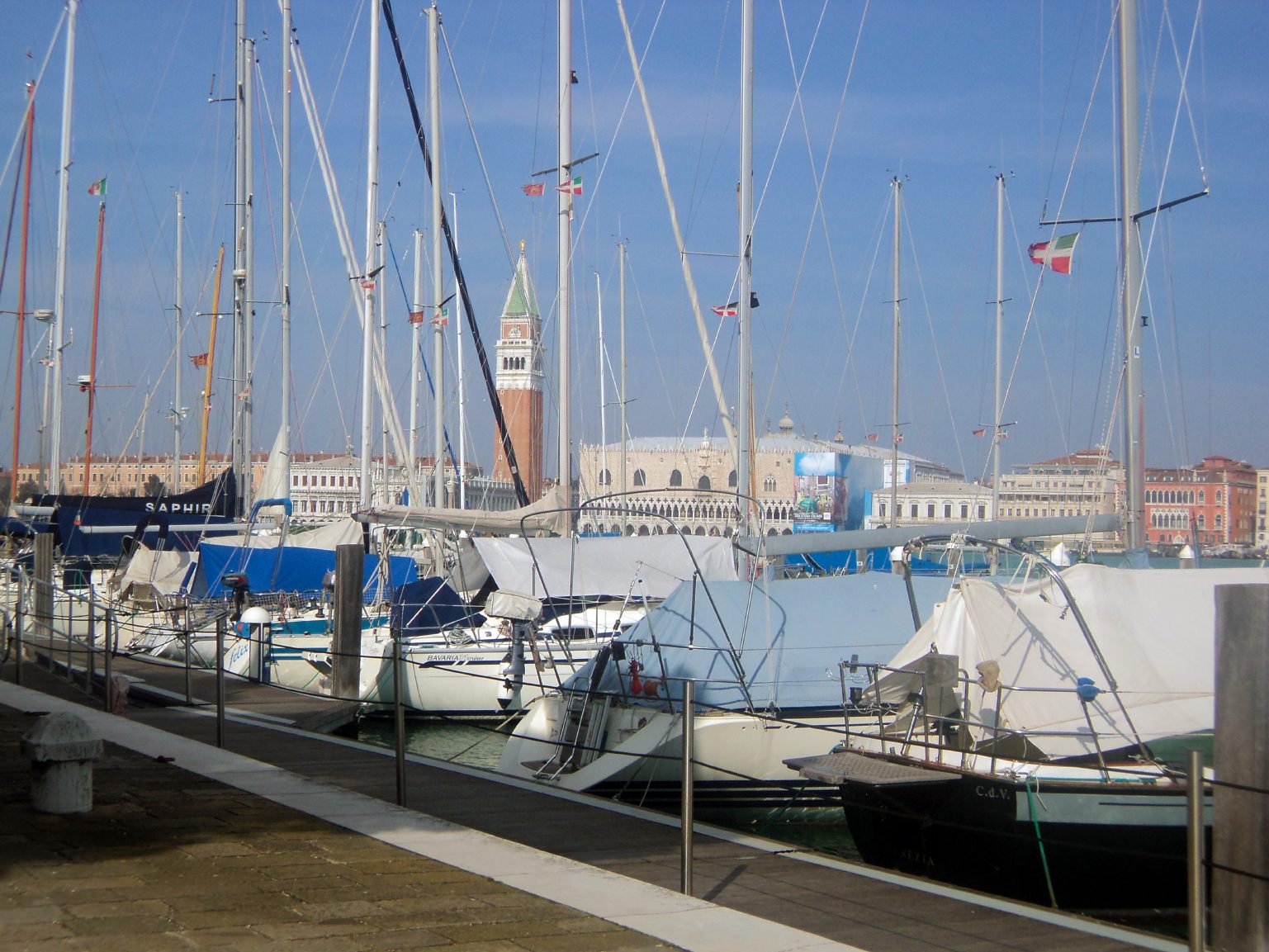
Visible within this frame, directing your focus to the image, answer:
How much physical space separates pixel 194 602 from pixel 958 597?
15917 mm

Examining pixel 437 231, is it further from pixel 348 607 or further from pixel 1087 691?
pixel 1087 691

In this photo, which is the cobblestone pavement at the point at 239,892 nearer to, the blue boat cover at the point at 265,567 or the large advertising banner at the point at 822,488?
the blue boat cover at the point at 265,567

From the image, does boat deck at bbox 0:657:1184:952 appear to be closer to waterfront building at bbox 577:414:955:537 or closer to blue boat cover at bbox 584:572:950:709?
blue boat cover at bbox 584:572:950:709

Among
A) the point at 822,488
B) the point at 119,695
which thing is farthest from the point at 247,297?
the point at 822,488

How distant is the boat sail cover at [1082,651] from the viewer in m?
9.99

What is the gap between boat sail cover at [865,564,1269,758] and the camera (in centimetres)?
999

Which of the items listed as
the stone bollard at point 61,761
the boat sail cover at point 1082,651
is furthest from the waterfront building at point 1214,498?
the stone bollard at point 61,761

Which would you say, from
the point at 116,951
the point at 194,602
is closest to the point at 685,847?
the point at 116,951

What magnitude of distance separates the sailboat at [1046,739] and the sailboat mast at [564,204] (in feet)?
36.2

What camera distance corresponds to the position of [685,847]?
6273 mm

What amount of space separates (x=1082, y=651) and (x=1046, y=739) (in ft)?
3.78

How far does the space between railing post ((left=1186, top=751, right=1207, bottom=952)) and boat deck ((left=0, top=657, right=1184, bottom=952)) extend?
79 centimetres

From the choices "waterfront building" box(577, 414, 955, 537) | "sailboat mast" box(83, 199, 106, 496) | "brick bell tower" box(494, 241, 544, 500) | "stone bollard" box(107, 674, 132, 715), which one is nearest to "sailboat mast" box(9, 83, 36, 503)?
"sailboat mast" box(83, 199, 106, 496)

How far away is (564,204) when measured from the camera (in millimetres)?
21938
